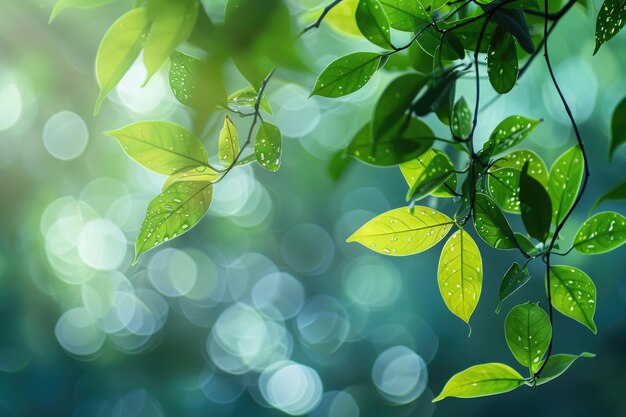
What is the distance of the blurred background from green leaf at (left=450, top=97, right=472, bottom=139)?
3.30 m

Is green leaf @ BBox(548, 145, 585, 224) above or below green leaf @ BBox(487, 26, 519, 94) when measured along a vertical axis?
below

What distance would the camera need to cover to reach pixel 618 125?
288 millimetres

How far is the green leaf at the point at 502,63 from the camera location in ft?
0.91

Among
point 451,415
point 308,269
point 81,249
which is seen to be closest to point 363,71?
point 451,415

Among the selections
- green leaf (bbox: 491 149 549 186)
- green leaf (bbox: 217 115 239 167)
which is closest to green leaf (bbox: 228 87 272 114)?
green leaf (bbox: 217 115 239 167)

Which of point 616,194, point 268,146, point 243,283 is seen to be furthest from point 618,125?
point 243,283

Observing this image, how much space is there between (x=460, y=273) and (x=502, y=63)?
97mm

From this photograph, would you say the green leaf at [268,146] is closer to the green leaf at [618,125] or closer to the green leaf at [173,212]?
the green leaf at [173,212]

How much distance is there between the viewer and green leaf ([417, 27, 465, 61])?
0.92 feet

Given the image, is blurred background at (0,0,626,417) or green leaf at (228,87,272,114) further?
blurred background at (0,0,626,417)

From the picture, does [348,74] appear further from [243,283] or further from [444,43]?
[243,283]

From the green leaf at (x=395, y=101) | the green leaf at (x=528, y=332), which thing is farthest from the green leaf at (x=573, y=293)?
the green leaf at (x=395, y=101)

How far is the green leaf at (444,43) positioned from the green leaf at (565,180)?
7 centimetres

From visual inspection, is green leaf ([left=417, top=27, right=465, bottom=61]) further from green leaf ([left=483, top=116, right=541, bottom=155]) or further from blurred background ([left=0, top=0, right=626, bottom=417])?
blurred background ([left=0, top=0, right=626, bottom=417])
